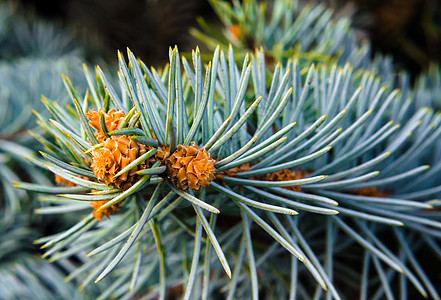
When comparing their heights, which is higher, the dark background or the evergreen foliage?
the dark background

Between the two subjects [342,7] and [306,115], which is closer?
[306,115]

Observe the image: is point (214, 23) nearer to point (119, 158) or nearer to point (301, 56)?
point (301, 56)

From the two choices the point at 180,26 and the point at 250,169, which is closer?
the point at 250,169

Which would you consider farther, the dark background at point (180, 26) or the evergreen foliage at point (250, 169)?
the dark background at point (180, 26)

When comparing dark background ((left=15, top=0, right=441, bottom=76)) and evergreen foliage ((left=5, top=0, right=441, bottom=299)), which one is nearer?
evergreen foliage ((left=5, top=0, right=441, bottom=299))

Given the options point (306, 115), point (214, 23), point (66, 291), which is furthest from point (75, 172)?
point (214, 23)

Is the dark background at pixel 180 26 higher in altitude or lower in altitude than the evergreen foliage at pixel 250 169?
higher

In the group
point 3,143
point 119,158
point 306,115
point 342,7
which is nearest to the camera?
point 119,158

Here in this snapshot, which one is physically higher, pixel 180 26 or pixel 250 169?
pixel 180 26
